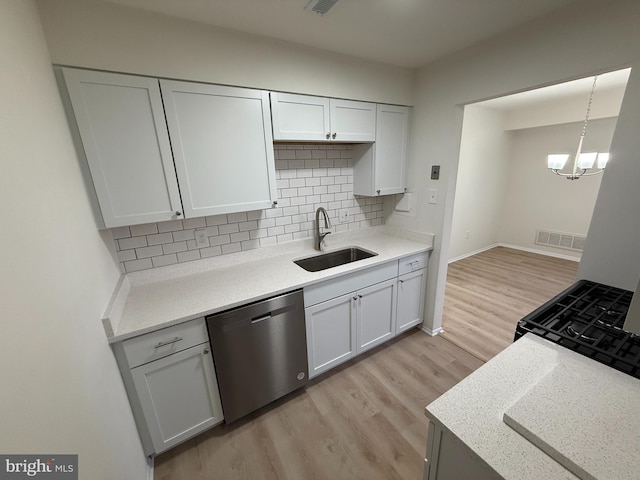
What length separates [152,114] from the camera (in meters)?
1.35

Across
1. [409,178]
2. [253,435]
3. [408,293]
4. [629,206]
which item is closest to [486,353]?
[408,293]

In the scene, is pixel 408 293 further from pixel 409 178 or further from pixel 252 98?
pixel 252 98

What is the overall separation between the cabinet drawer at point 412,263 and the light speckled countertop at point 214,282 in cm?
7

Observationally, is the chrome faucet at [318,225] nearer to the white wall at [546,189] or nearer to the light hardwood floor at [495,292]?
the light hardwood floor at [495,292]

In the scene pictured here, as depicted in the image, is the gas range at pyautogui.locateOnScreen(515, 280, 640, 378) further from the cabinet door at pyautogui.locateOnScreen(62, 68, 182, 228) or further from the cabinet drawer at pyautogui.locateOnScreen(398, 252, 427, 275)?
the cabinet door at pyautogui.locateOnScreen(62, 68, 182, 228)

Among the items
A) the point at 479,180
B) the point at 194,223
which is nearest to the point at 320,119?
the point at 194,223

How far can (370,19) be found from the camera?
1444mm

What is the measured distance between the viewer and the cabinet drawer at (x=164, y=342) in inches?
49.2

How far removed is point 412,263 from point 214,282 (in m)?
1.60

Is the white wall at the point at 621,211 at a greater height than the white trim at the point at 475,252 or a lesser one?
greater

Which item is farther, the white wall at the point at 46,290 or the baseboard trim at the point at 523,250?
the baseboard trim at the point at 523,250

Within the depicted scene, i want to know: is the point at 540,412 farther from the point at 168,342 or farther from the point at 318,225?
the point at 318,225

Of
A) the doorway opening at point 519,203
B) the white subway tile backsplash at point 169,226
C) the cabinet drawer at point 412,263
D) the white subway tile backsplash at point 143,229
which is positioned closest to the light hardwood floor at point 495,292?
the doorway opening at point 519,203

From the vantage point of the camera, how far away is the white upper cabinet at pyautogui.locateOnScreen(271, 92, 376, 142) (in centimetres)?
170
